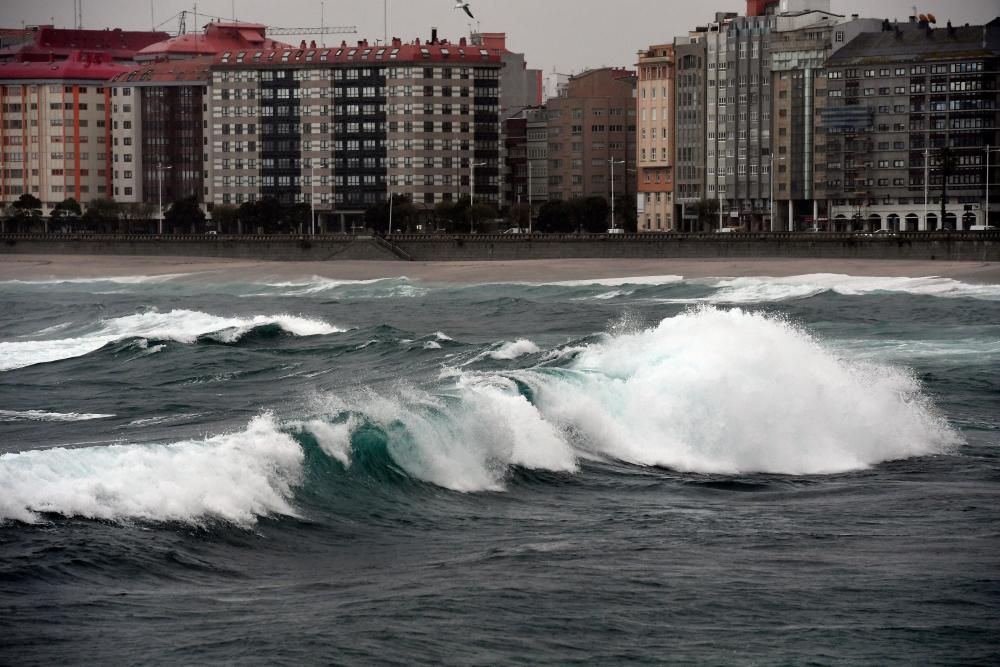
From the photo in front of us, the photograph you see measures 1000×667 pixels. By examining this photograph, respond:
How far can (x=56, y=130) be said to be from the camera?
→ 162m

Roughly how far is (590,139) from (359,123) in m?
20.0

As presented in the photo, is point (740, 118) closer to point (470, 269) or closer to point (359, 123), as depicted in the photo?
point (359, 123)

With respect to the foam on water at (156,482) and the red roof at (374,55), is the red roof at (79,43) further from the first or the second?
the foam on water at (156,482)

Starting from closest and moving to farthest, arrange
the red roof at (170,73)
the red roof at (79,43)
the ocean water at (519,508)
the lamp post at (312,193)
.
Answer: the ocean water at (519,508), the lamp post at (312,193), the red roof at (170,73), the red roof at (79,43)

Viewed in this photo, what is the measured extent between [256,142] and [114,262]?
124ft

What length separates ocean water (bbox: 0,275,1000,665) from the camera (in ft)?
49.3

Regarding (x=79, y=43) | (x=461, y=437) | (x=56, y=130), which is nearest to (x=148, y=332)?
(x=461, y=437)

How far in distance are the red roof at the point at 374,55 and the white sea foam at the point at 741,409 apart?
386 ft

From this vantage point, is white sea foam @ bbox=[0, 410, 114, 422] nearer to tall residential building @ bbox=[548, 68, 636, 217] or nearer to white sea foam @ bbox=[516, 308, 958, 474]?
white sea foam @ bbox=[516, 308, 958, 474]

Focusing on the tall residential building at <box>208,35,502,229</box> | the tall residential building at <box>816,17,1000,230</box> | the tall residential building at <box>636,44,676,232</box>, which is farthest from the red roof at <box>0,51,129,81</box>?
the tall residential building at <box>816,17,1000,230</box>

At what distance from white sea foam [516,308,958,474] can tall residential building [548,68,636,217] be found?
394ft

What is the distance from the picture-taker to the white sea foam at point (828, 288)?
6938 centimetres

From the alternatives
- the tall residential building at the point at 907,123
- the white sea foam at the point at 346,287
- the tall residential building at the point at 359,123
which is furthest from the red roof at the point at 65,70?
the white sea foam at the point at 346,287

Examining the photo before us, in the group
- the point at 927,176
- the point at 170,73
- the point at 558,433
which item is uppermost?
the point at 170,73
